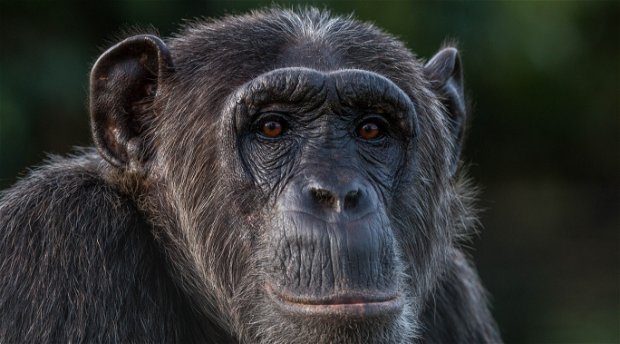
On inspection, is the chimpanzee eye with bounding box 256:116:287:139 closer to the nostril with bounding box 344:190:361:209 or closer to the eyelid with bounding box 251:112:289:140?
the eyelid with bounding box 251:112:289:140

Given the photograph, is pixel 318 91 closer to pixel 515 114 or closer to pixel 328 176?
pixel 328 176

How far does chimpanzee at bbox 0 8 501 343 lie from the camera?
6.64 meters

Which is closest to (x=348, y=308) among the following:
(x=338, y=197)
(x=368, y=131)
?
(x=338, y=197)

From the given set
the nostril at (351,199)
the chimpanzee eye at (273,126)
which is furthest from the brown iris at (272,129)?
the nostril at (351,199)

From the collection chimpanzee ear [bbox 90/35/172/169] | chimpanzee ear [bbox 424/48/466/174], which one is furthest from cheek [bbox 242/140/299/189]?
chimpanzee ear [bbox 424/48/466/174]

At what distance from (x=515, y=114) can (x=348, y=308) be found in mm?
12959

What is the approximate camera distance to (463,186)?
929 centimetres

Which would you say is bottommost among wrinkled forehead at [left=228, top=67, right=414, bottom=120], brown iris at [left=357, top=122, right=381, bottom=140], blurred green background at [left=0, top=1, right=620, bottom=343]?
blurred green background at [left=0, top=1, right=620, bottom=343]

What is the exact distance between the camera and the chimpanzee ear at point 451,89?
8.43m

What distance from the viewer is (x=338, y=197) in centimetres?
659

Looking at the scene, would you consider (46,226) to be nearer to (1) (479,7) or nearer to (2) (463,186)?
(2) (463,186)

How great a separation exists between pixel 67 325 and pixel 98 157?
166 centimetres

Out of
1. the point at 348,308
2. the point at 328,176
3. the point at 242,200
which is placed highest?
the point at 328,176

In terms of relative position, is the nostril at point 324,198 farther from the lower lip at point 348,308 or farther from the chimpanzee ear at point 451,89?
the chimpanzee ear at point 451,89
